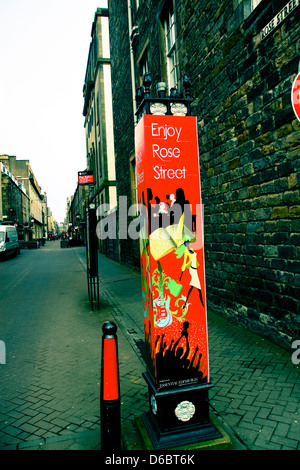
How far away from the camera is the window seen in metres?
8.74

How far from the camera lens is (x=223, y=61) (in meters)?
5.92

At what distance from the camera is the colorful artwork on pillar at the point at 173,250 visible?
8.41 feet

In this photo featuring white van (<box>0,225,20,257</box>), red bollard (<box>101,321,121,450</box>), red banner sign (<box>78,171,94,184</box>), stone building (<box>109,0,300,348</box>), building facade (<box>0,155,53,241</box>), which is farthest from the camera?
building facade (<box>0,155,53,241</box>)

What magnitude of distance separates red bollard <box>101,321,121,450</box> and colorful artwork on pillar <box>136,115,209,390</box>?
0.31 meters

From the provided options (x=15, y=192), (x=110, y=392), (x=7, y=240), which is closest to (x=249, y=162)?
(x=110, y=392)

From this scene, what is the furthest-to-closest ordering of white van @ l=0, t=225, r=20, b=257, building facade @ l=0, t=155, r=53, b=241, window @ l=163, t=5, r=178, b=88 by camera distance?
building facade @ l=0, t=155, r=53, b=241, white van @ l=0, t=225, r=20, b=257, window @ l=163, t=5, r=178, b=88

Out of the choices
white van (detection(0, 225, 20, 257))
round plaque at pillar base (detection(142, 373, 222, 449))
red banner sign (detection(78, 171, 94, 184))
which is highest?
red banner sign (detection(78, 171, 94, 184))

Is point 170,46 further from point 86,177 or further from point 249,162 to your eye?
point 86,177

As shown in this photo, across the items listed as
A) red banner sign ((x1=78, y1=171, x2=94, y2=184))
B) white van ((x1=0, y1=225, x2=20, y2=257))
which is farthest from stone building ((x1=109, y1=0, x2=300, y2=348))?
red banner sign ((x1=78, y1=171, x2=94, y2=184))

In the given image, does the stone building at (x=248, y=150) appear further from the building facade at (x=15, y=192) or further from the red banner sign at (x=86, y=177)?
the building facade at (x=15, y=192)

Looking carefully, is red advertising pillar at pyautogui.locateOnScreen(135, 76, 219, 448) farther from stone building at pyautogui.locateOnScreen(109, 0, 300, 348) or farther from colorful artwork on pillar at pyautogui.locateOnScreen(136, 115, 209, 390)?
stone building at pyautogui.locateOnScreen(109, 0, 300, 348)

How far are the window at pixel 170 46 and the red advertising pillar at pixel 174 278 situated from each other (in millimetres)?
6713

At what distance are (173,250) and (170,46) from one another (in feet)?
27.3
